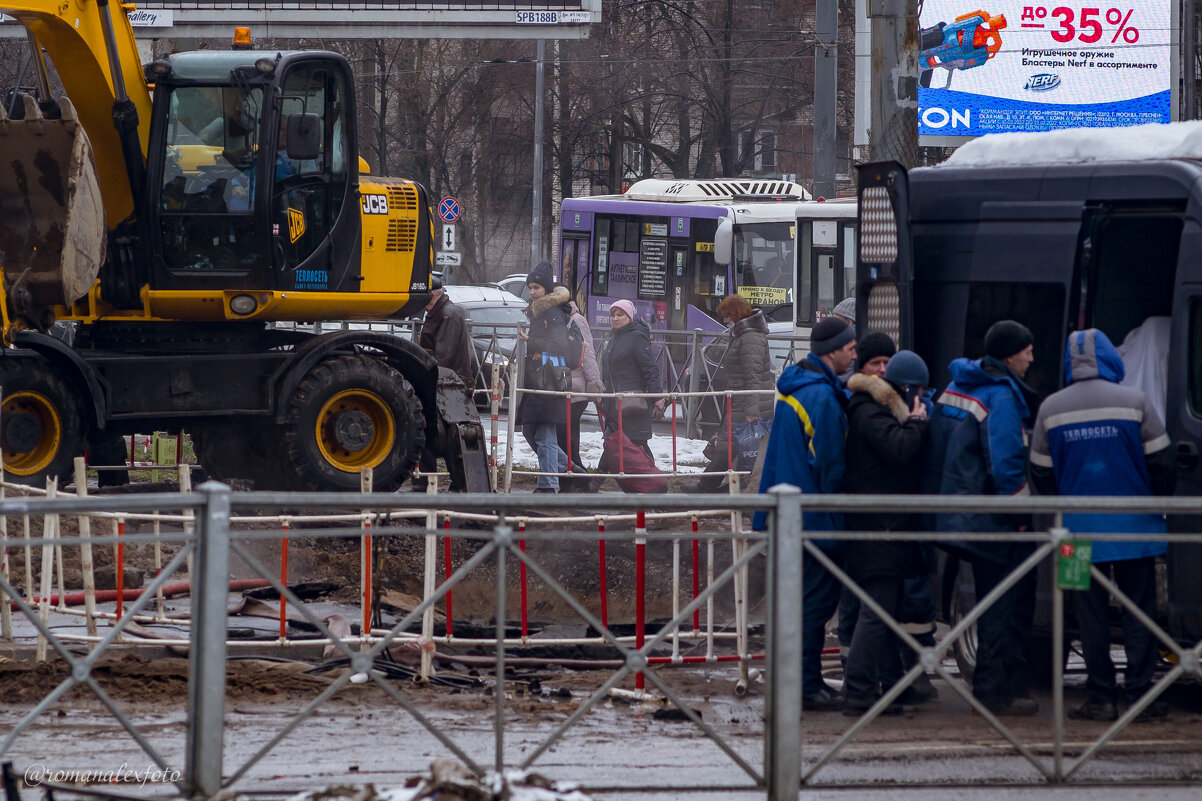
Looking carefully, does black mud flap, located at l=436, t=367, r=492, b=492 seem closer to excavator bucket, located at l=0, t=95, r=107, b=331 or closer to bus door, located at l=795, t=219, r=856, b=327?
excavator bucket, located at l=0, t=95, r=107, b=331

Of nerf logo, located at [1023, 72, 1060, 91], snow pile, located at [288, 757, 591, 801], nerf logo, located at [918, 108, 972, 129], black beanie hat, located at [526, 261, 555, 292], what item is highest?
nerf logo, located at [1023, 72, 1060, 91]

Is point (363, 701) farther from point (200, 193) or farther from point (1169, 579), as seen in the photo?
point (200, 193)

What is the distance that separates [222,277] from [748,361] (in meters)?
4.53

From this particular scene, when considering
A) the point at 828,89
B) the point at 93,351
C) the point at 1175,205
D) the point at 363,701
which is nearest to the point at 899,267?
the point at 1175,205

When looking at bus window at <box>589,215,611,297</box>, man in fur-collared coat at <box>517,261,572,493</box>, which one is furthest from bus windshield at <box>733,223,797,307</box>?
man in fur-collared coat at <box>517,261,572,493</box>

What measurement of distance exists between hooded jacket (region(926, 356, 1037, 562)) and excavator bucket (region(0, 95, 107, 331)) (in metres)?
6.24

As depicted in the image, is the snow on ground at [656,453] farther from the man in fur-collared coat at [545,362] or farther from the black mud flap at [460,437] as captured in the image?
the black mud flap at [460,437]

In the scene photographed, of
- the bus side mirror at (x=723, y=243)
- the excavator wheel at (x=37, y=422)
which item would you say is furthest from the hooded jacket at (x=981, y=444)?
the bus side mirror at (x=723, y=243)

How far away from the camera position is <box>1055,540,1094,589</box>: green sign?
16.4ft

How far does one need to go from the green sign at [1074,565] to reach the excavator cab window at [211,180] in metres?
7.71

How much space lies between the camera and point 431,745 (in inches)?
219

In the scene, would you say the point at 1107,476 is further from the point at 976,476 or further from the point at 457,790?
the point at 457,790

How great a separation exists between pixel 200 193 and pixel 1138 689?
790 cm

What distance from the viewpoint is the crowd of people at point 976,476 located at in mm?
5914
